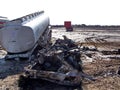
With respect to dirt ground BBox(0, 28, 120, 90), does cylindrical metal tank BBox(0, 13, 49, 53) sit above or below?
above

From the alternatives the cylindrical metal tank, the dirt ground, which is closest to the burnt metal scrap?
the dirt ground

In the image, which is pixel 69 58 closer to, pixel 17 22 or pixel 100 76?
pixel 100 76

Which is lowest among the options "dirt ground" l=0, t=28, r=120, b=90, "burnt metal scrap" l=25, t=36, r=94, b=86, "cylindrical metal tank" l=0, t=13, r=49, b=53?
"dirt ground" l=0, t=28, r=120, b=90

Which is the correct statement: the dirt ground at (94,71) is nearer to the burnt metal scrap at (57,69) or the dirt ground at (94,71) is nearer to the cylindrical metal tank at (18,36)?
Result: the burnt metal scrap at (57,69)

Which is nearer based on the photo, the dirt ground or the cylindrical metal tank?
the dirt ground

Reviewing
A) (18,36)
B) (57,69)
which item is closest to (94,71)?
(57,69)

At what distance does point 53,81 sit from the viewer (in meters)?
13.2

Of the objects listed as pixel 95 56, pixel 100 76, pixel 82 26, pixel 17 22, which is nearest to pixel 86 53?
pixel 95 56

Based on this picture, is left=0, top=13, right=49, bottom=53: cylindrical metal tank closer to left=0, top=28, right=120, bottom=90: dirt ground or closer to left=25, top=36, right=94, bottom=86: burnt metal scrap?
left=0, top=28, right=120, bottom=90: dirt ground

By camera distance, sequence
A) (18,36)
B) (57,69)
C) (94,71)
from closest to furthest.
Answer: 1. (57,69)
2. (94,71)
3. (18,36)

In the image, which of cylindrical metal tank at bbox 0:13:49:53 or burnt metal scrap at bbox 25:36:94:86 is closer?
burnt metal scrap at bbox 25:36:94:86

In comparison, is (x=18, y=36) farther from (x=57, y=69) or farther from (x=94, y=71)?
(x=94, y=71)

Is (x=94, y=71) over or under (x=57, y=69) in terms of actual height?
under

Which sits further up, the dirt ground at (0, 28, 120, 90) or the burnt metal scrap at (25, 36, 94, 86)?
the burnt metal scrap at (25, 36, 94, 86)
